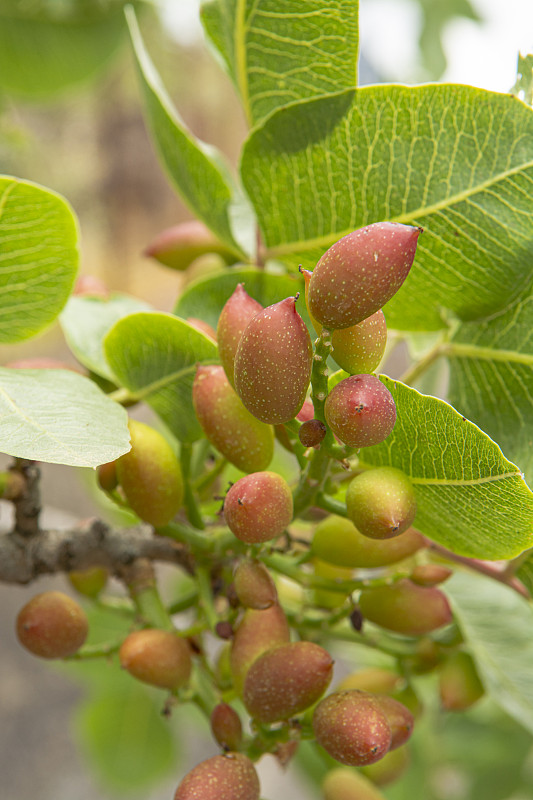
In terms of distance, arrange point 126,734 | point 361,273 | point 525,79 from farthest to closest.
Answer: point 126,734
point 525,79
point 361,273

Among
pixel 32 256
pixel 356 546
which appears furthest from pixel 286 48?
pixel 356 546

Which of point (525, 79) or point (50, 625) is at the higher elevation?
point (525, 79)

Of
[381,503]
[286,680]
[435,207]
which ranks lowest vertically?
[286,680]

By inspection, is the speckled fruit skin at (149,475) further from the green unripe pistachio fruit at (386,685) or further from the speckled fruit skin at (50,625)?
the green unripe pistachio fruit at (386,685)

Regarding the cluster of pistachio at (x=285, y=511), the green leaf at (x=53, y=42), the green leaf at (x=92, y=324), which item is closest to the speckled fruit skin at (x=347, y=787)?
the cluster of pistachio at (x=285, y=511)

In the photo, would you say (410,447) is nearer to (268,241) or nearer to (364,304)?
(364,304)

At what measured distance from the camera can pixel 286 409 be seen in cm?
32

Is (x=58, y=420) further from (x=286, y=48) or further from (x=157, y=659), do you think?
(x=286, y=48)

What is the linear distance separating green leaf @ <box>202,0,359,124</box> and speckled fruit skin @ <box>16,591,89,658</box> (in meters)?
0.34

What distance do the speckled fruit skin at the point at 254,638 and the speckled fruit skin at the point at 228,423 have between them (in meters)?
0.09

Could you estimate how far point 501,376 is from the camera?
18.1 inches

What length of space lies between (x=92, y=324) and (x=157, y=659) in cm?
25

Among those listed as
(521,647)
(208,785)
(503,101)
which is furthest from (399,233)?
(521,647)

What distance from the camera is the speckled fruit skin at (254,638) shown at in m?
0.41
